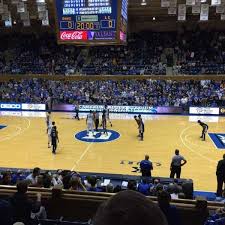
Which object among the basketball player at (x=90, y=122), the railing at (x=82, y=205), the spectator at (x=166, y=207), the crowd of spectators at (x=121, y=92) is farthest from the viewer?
the crowd of spectators at (x=121, y=92)

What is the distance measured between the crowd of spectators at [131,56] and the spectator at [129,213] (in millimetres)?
28862

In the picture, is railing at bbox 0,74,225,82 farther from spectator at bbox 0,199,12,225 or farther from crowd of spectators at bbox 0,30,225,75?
spectator at bbox 0,199,12,225

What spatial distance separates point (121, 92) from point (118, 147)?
38.3 feet

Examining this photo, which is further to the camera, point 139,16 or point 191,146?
point 139,16

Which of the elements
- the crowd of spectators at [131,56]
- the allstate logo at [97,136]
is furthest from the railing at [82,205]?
the crowd of spectators at [131,56]

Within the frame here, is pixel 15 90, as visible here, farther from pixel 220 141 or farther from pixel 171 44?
pixel 220 141

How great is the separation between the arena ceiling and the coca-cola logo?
9.38m

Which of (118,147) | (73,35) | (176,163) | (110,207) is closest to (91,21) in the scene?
(73,35)

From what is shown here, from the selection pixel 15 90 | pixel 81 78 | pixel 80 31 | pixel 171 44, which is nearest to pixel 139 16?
pixel 171 44

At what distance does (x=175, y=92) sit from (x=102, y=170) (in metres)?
15.2

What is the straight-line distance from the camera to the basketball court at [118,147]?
13728 millimetres

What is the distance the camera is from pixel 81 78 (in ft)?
98.4

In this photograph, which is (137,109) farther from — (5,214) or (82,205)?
(5,214)

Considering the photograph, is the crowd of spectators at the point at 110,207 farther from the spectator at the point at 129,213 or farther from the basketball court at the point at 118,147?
the basketball court at the point at 118,147
